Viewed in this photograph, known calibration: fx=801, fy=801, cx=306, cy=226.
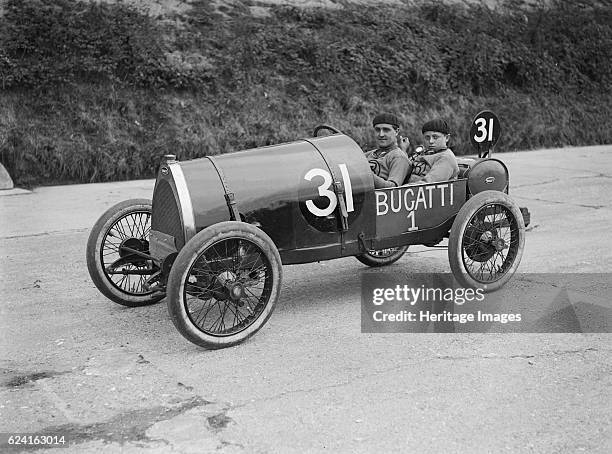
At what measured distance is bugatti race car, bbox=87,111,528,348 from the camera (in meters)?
4.97

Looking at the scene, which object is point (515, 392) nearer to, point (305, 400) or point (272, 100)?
point (305, 400)

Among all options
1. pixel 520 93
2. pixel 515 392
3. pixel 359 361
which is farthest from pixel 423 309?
pixel 520 93

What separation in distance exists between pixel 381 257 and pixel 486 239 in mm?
1215

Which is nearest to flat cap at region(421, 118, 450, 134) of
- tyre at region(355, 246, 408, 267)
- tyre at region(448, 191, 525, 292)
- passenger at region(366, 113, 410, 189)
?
passenger at region(366, 113, 410, 189)

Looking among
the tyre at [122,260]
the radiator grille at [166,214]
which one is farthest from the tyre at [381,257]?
the radiator grille at [166,214]

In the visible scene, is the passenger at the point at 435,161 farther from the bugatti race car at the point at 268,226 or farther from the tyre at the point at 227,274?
the tyre at the point at 227,274

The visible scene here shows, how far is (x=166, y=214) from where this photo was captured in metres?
5.38

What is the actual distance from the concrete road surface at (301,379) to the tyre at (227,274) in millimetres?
139

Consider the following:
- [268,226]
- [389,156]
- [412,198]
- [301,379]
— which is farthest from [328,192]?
[301,379]

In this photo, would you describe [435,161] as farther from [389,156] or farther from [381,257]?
[381,257]

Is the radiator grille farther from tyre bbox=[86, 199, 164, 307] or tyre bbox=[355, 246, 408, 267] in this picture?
tyre bbox=[355, 246, 408, 267]

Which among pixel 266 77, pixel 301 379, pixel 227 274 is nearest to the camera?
pixel 301 379

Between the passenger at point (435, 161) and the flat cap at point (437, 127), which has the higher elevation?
the flat cap at point (437, 127)

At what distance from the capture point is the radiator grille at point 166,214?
17.1 feet
